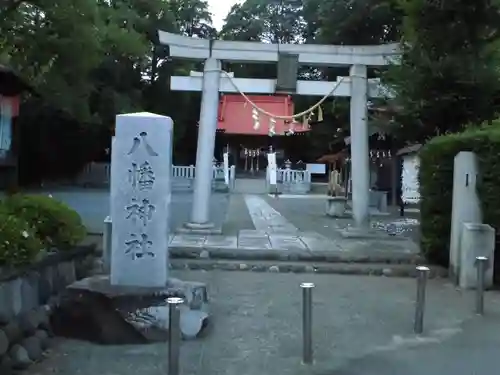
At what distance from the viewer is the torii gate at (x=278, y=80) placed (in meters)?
15.4

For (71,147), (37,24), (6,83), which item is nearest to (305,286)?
(37,24)

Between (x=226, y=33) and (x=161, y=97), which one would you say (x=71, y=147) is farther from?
(x=226, y=33)

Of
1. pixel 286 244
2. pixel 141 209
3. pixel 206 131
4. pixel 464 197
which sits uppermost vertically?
pixel 206 131

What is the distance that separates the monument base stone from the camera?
21.4 ft

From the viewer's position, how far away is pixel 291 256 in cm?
1177

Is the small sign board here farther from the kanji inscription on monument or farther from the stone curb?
the kanji inscription on monument

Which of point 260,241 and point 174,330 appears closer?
point 174,330

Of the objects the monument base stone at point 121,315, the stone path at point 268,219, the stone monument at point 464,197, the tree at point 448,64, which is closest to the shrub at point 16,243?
the monument base stone at point 121,315

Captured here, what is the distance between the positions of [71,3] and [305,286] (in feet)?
36.6

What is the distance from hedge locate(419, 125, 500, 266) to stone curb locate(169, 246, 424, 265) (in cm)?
57

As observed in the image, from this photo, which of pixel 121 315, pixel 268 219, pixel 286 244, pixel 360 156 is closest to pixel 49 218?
pixel 121 315

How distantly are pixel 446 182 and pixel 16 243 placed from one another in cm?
712

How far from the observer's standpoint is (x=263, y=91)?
1573cm

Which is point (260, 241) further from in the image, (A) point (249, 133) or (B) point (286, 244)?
(A) point (249, 133)
